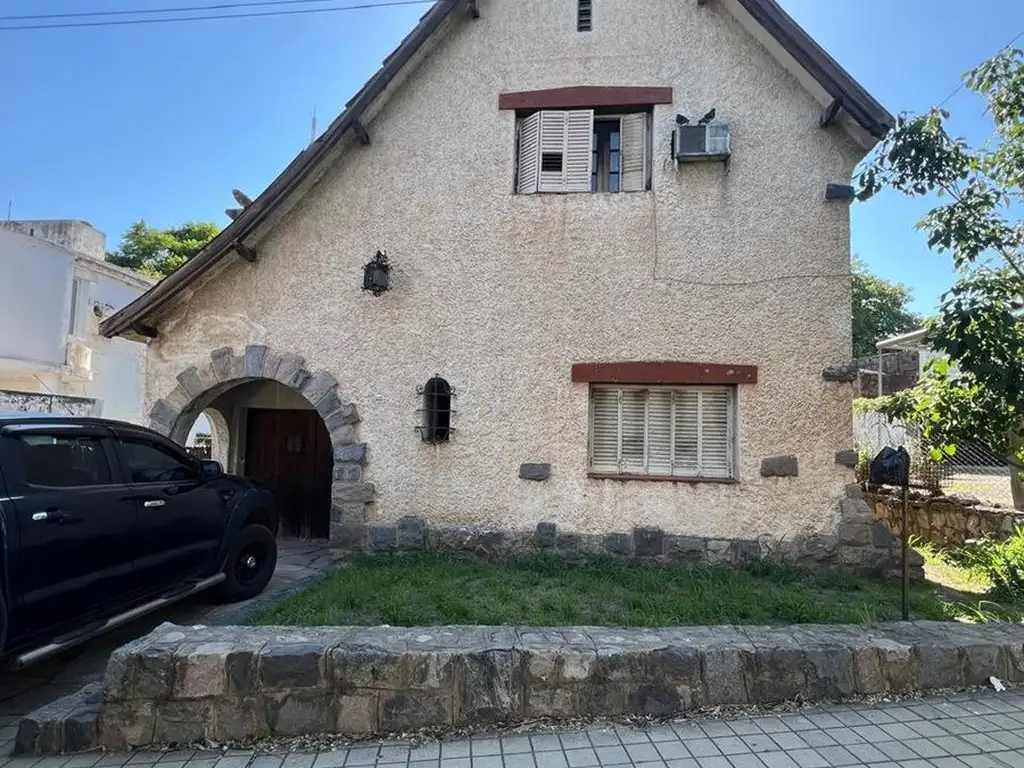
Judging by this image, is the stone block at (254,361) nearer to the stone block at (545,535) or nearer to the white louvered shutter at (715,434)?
the stone block at (545,535)

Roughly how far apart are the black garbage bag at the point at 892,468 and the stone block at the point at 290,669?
4547mm

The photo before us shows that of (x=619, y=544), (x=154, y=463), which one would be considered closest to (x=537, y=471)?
(x=619, y=544)

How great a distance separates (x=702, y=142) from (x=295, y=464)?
741 cm

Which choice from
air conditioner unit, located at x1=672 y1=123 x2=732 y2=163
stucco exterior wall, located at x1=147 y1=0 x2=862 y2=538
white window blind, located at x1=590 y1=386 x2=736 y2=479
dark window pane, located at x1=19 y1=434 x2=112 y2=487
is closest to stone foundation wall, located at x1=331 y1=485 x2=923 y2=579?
stucco exterior wall, located at x1=147 y1=0 x2=862 y2=538

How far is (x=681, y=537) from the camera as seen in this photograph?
6.66m

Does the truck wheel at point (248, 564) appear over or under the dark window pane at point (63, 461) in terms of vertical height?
under

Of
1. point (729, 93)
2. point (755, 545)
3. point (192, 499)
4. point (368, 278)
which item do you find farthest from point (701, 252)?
point (192, 499)

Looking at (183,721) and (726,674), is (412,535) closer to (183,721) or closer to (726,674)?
(183,721)

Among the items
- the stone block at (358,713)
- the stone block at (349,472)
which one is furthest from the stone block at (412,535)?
the stone block at (358,713)

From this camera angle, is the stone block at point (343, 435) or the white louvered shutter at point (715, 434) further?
the stone block at point (343, 435)

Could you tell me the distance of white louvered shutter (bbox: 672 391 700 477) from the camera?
6.84 meters

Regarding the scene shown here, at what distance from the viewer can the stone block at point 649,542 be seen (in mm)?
6664

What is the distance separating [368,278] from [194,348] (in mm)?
2503

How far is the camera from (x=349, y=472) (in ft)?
23.2
